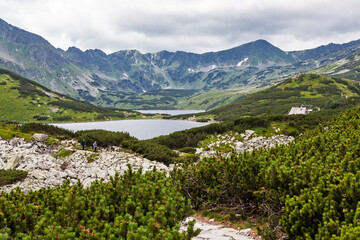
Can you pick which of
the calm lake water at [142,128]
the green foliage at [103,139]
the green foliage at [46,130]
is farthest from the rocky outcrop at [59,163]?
the calm lake water at [142,128]

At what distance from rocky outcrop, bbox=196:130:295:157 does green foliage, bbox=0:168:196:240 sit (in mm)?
31190

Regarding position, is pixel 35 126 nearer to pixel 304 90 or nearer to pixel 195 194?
pixel 195 194

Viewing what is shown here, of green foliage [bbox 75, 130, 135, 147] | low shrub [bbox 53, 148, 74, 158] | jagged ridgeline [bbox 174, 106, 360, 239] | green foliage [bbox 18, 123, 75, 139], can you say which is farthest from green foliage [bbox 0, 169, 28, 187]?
jagged ridgeline [bbox 174, 106, 360, 239]

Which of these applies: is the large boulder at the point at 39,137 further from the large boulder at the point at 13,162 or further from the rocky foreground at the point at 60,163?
the large boulder at the point at 13,162

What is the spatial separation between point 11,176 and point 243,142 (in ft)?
116

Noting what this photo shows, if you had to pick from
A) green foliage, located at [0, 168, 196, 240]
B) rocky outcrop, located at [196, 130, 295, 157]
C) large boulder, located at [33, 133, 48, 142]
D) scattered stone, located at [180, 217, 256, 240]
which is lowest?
rocky outcrop, located at [196, 130, 295, 157]

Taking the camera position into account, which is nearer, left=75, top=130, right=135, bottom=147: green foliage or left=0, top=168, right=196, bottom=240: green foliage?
left=0, top=168, right=196, bottom=240: green foliage

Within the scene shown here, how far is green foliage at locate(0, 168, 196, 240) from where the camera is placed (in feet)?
18.7

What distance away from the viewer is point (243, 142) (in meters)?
42.8

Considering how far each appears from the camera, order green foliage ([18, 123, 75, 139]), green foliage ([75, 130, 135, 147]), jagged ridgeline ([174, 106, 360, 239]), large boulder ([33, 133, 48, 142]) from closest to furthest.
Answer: jagged ridgeline ([174, 106, 360, 239]) → large boulder ([33, 133, 48, 142]) → green foliage ([75, 130, 135, 147]) → green foliage ([18, 123, 75, 139])

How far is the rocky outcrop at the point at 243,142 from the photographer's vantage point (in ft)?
132

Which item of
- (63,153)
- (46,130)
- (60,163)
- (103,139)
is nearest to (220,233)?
(60,163)

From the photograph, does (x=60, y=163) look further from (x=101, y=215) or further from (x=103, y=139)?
(x=101, y=215)

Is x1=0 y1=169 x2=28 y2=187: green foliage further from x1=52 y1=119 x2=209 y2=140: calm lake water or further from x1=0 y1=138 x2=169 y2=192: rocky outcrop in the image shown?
x1=52 y1=119 x2=209 y2=140: calm lake water
